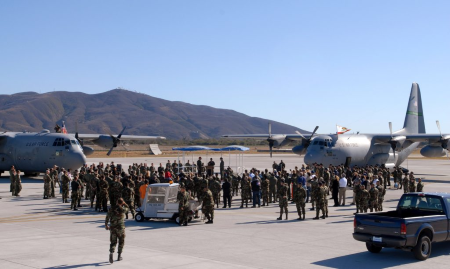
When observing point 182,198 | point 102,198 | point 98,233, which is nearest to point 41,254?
point 98,233

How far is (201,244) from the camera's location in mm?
13547

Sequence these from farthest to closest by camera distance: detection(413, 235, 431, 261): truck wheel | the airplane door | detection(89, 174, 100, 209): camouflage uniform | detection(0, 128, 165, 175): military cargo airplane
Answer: the airplane door → detection(0, 128, 165, 175): military cargo airplane → detection(89, 174, 100, 209): camouflage uniform → detection(413, 235, 431, 261): truck wheel

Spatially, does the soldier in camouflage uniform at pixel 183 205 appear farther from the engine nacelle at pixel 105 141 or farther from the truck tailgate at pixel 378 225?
the engine nacelle at pixel 105 141

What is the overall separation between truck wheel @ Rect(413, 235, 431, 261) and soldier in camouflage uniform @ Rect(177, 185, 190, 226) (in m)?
7.99

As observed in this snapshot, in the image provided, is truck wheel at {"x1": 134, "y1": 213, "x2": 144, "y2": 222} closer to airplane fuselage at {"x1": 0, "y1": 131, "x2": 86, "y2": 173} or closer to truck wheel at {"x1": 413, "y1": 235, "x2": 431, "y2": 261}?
truck wheel at {"x1": 413, "y1": 235, "x2": 431, "y2": 261}

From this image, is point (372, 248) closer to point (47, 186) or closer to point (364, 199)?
point (364, 199)

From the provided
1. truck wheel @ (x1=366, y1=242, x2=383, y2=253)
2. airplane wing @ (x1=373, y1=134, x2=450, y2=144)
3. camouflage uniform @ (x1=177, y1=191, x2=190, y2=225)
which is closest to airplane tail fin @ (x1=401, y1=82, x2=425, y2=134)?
airplane wing @ (x1=373, y1=134, x2=450, y2=144)

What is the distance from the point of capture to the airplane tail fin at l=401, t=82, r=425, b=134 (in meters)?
46.7

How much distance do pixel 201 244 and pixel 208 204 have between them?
387 centimetres

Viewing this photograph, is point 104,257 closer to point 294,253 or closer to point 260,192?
point 294,253

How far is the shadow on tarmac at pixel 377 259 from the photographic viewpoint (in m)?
11.2

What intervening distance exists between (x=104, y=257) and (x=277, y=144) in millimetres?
33058

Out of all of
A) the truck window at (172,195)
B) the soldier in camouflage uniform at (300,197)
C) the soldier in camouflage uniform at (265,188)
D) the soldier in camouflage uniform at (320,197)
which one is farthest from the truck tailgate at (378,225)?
the soldier in camouflage uniform at (265,188)

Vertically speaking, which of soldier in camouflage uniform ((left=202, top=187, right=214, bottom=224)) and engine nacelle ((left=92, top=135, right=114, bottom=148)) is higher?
engine nacelle ((left=92, top=135, right=114, bottom=148))
